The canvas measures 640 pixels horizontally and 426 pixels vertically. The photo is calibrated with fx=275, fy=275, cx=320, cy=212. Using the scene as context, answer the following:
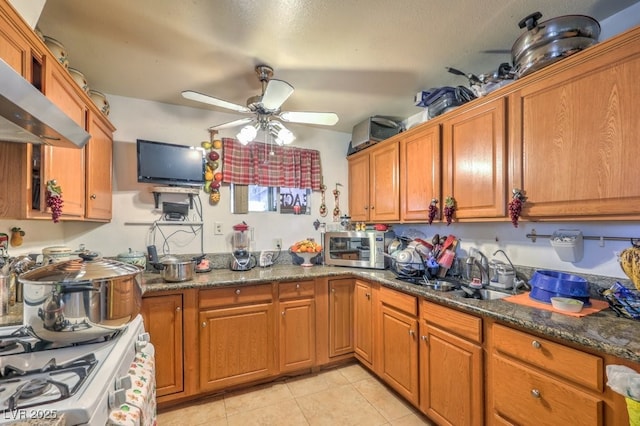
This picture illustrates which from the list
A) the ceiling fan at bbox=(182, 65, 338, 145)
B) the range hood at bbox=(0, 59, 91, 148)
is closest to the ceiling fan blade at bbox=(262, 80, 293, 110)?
the ceiling fan at bbox=(182, 65, 338, 145)

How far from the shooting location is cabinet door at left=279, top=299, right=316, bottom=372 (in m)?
2.25

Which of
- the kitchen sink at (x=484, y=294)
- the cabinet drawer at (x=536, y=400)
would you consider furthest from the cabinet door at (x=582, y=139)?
the cabinet drawer at (x=536, y=400)

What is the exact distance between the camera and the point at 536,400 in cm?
119

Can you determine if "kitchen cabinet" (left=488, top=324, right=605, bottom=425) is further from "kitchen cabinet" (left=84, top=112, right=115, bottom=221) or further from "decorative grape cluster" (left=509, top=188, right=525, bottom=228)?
"kitchen cabinet" (left=84, top=112, right=115, bottom=221)

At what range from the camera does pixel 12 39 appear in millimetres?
1088

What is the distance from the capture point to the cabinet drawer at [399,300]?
1868 mm

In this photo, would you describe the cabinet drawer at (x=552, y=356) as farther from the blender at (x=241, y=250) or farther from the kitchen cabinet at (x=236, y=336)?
the blender at (x=241, y=250)

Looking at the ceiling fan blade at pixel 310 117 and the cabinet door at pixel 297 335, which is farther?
the cabinet door at pixel 297 335

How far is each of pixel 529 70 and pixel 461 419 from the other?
194 cm

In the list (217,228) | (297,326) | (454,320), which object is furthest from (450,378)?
(217,228)

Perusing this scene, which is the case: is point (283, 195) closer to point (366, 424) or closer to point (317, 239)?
point (317, 239)

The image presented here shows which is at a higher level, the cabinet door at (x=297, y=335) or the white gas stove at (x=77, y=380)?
the white gas stove at (x=77, y=380)

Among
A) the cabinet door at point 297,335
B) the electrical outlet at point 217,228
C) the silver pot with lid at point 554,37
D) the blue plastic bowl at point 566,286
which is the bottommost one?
the cabinet door at point 297,335

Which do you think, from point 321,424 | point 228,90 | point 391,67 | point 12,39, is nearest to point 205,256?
point 228,90
